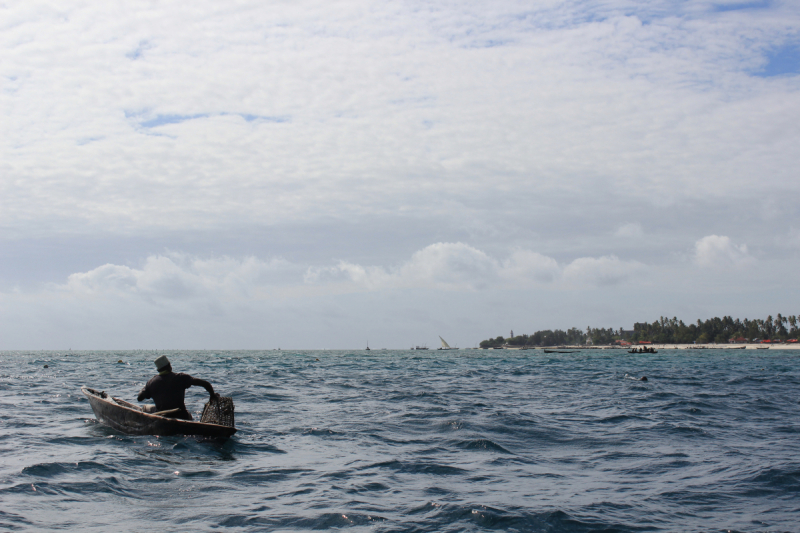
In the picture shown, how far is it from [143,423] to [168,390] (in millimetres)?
1426

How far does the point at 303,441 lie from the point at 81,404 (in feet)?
47.9

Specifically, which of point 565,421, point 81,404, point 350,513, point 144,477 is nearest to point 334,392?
point 81,404

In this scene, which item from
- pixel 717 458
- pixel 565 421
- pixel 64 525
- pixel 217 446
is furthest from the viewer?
pixel 565 421

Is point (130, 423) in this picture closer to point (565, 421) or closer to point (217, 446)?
point (217, 446)

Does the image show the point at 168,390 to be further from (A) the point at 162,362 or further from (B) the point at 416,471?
(B) the point at 416,471

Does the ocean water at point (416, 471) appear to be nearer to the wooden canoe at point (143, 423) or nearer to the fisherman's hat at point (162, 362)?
the wooden canoe at point (143, 423)

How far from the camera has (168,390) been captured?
54.6 feet

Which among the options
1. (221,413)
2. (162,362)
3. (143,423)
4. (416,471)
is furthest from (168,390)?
(416,471)

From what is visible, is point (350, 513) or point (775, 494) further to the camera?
point (775, 494)

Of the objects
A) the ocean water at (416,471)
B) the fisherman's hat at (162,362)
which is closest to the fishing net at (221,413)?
the ocean water at (416,471)

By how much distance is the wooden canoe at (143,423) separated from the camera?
52.2 feet

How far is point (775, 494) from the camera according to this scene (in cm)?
1121

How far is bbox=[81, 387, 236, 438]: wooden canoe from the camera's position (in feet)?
52.2

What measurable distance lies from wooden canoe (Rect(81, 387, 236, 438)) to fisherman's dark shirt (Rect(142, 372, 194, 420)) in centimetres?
45
